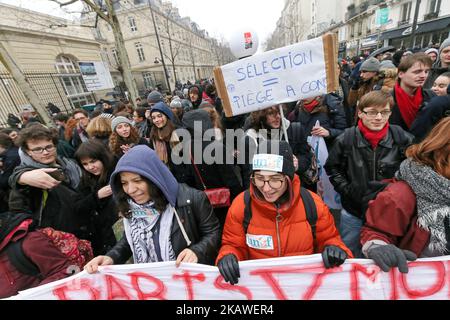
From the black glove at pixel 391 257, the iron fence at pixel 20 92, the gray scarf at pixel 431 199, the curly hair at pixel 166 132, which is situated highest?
the iron fence at pixel 20 92

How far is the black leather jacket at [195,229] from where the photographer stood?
1771 millimetres

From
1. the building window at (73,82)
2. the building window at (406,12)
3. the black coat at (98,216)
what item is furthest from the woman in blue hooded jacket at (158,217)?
the building window at (406,12)

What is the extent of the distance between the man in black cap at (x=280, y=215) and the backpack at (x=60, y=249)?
1155 mm

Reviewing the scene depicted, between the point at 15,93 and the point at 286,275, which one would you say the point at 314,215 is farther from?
the point at 15,93

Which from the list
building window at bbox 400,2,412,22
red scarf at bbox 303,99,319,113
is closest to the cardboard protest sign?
red scarf at bbox 303,99,319,113

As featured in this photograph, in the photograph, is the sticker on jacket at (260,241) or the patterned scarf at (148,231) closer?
the sticker on jacket at (260,241)

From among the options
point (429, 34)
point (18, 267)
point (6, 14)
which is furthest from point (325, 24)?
point (18, 267)

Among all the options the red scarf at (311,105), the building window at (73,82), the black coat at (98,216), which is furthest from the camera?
the building window at (73,82)

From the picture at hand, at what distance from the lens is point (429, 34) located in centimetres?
2041

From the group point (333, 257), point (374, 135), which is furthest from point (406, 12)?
point (333, 257)

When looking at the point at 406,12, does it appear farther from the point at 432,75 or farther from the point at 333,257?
the point at 333,257

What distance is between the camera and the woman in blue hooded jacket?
1669 mm

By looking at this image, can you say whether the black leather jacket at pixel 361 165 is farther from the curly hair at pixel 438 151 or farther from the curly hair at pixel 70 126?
the curly hair at pixel 70 126

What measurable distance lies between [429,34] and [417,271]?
92.9 ft
